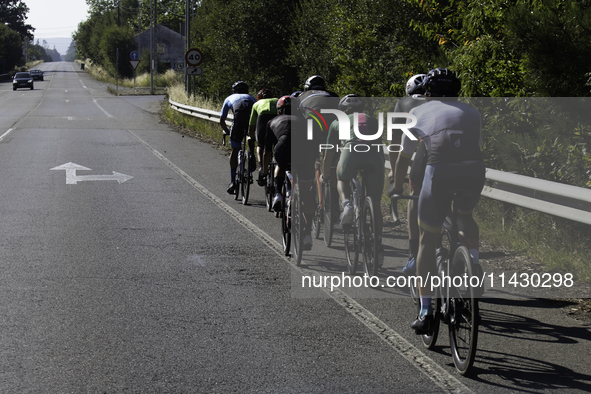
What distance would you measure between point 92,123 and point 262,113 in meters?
20.8

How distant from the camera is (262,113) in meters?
9.10

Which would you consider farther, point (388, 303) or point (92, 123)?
point (92, 123)

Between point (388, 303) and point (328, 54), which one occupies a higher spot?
point (328, 54)

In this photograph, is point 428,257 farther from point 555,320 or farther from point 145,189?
point 145,189

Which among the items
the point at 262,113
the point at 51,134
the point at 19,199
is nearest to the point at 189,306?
the point at 262,113

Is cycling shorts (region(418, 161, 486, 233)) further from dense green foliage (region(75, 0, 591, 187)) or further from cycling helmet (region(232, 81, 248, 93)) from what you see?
cycling helmet (region(232, 81, 248, 93))

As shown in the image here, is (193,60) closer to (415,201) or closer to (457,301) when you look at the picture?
(415,201)

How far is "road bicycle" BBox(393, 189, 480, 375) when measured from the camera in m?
4.14

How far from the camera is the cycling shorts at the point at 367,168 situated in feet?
22.8

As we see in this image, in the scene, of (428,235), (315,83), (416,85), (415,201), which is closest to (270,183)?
(315,83)

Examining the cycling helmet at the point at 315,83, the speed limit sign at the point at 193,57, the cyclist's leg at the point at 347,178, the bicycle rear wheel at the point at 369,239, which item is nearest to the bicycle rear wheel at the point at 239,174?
the cycling helmet at the point at 315,83

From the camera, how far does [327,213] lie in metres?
8.11

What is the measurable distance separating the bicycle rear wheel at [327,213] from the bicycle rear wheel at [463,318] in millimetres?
3642

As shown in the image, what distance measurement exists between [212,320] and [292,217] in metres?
2.22
